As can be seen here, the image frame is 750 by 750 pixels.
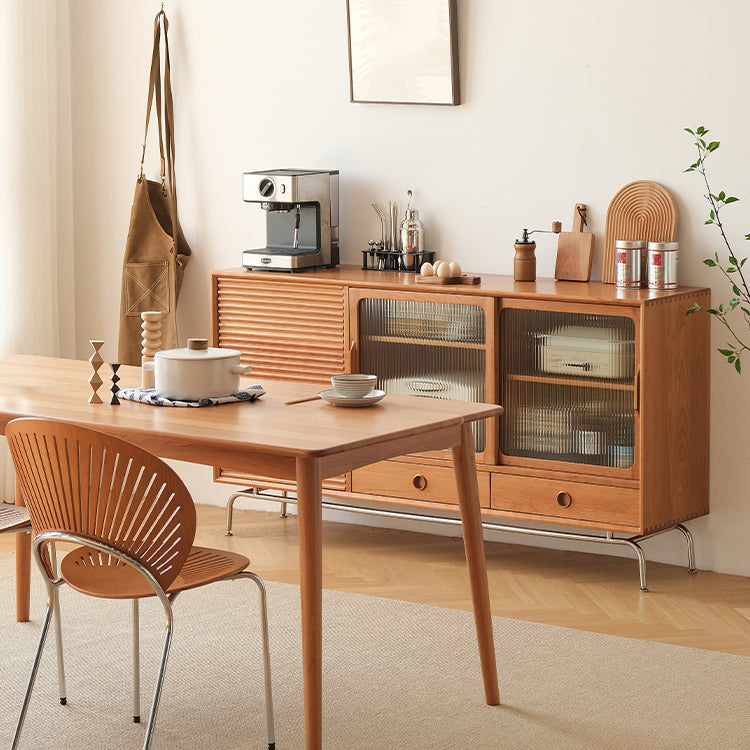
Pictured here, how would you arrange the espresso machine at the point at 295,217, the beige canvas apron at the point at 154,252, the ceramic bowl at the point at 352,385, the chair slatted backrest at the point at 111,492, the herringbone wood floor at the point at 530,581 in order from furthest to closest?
the beige canvas apron at the point at 154,252 → the espresso machine at the point at 295,217 → the herringbone wood floor at the point at 530,581 → the ceramic bowl at the point at 352,385 → the chair slatted backrest at the point at 111,492

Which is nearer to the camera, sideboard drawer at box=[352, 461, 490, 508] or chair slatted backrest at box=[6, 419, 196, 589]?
chair slatted backrest at box=[6, 419, 196, 589]

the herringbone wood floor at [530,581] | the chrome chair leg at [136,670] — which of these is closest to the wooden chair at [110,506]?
the chrome chair leg at [136,670]

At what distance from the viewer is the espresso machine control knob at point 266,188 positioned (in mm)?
5516

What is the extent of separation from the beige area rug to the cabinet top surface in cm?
115

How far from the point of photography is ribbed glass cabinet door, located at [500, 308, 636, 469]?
15.8ft

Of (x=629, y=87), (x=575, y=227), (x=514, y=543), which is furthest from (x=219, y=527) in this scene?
(x=629, y=87)

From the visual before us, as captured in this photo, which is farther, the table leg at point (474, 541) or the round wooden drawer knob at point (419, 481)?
the round wooden drawer knob at point (419, 481)

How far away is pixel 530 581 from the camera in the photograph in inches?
197

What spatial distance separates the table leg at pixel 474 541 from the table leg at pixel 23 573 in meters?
1.51

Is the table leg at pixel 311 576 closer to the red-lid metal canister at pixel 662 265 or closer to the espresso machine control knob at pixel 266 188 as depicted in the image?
the red-lid metal canister at pixel 662 265

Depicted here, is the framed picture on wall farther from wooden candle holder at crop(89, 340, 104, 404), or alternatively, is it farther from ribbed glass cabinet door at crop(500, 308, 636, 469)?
wooden candle holder at crop(89, 340, 104, 404)

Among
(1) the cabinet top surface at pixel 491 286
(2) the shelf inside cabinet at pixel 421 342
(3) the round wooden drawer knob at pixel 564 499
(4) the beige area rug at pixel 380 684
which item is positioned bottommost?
(4) the beige area rug at pixel 380 684

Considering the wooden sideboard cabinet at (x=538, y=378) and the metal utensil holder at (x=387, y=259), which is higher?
the metal utensil holder at (x=387, y=259)

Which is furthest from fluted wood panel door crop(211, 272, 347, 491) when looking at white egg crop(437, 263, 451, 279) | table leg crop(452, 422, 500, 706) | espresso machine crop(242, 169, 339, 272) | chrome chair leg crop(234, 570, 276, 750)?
chrome chair leg crop(234, 570, 276, 750)
